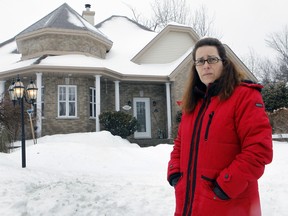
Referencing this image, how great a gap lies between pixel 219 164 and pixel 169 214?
8.69 feet

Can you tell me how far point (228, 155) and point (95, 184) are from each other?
428 cm

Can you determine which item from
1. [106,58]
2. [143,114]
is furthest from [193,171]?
[106,58]

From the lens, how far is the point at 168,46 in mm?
18234

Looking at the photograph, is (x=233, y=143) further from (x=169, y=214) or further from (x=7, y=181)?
(x=7, y=181)

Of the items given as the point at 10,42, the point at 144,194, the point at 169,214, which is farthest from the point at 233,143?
the point at 10,42

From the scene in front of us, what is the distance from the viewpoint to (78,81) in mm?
15000

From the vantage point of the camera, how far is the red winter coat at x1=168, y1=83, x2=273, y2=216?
5.93 ft

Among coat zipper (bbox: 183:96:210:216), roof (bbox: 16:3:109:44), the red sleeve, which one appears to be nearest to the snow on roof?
roof (bbox: 16:3:109:44)

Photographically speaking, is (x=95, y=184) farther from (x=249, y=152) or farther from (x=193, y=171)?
(x=249, y=152)

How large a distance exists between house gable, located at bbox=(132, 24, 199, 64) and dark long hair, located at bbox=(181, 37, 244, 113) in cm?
1516

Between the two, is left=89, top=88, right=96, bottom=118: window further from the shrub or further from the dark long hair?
the dark long hair

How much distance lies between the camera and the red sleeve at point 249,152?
5.87 feet

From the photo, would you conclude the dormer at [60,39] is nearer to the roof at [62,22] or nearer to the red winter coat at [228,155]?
the roof at [62,22]

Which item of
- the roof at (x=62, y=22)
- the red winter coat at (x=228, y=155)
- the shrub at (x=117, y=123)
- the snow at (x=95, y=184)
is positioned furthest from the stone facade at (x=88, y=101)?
the red winter coat at (x=228, y=155)
